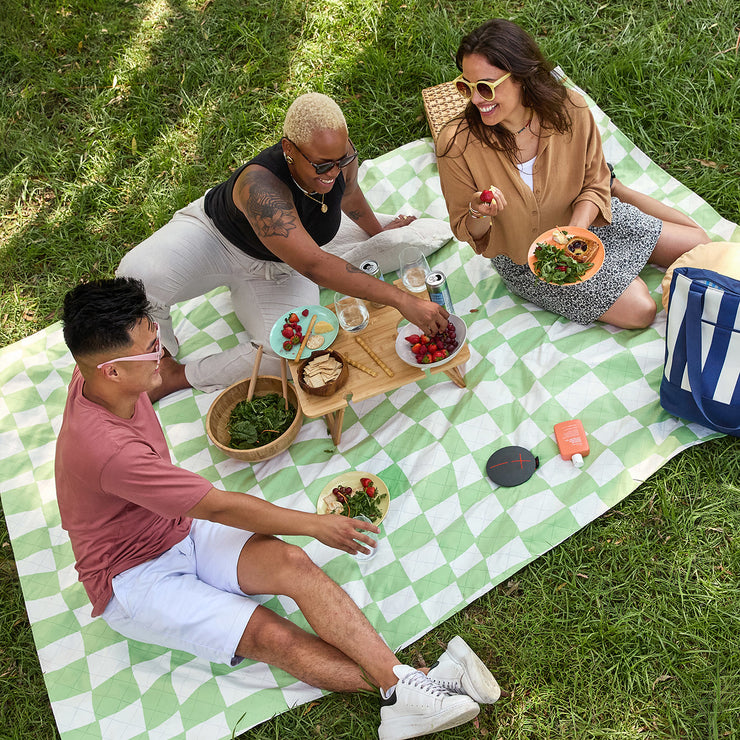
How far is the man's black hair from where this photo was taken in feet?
9.75

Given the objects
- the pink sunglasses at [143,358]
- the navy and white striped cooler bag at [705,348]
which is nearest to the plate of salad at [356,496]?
the pink sunglasses at [143,358]

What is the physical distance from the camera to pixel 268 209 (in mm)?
3840

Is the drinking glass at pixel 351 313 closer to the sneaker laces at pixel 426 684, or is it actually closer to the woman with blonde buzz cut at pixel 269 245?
the woman with blonde buzz cut at pixel 269 245

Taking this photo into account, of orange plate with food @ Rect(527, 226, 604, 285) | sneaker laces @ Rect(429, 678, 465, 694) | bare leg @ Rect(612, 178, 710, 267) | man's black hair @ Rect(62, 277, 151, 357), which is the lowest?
sneaker laces @ Rect(429, 678, 465, 694)

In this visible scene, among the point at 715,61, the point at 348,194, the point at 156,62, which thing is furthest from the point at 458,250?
the point at 156,62

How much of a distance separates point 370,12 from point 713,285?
459 cm

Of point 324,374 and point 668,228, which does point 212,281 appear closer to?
point 324,374

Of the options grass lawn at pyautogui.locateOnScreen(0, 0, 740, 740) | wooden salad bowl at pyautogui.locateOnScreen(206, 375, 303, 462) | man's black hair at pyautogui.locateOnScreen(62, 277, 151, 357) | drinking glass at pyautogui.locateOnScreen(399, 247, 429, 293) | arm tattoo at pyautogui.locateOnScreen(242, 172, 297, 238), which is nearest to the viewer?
man's black hair at pyautogui.locateOnScreen(62, 277, 151, 357)

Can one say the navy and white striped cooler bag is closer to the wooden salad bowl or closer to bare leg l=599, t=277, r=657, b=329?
bare leg l=599, t=277, r=657, b=329

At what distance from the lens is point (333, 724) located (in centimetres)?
342

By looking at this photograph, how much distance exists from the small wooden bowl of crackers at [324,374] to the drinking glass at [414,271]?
68cm

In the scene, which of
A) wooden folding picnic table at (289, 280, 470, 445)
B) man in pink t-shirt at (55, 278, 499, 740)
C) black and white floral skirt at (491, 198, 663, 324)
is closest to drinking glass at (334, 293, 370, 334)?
wooden folding picnic table at (289, 280, 470, 445)

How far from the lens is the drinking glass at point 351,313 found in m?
4.26

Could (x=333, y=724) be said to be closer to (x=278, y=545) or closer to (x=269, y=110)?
(x=278, y=545)
